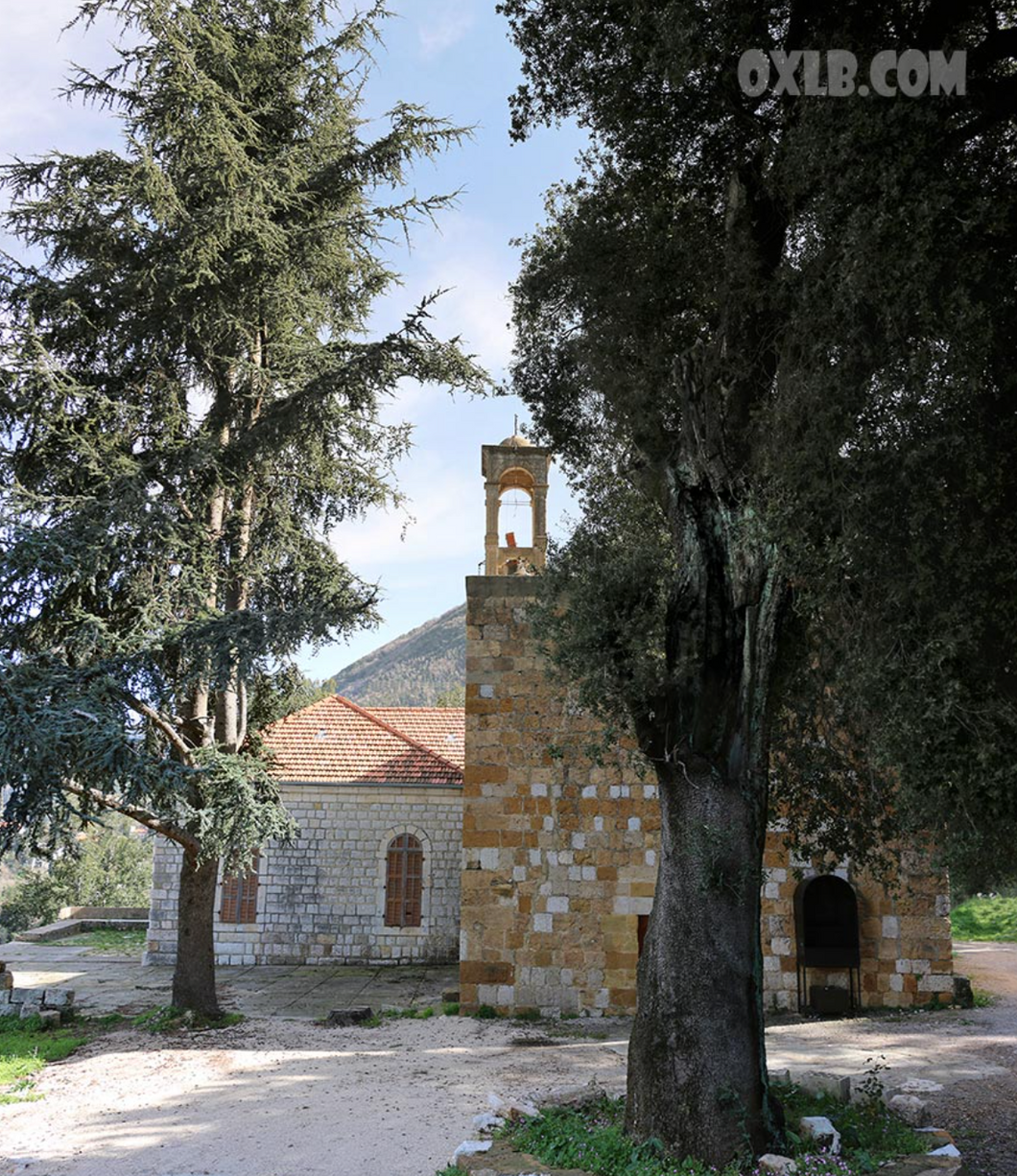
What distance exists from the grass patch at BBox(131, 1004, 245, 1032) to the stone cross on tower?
24.0 feet

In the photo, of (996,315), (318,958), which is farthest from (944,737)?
(318,958)

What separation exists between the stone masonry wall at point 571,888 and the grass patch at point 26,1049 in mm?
4948

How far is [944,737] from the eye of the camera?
5684mm

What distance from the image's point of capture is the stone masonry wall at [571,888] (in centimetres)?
1325

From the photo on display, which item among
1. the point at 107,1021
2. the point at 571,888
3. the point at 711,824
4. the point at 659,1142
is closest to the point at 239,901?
the point at 107,1021

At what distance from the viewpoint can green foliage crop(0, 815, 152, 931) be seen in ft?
93.9

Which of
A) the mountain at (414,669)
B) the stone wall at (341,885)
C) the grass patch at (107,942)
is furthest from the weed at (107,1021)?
the mountain at (414,669)

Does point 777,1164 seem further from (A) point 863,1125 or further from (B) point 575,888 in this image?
(B) point 575,888

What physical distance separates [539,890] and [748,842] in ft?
22.1

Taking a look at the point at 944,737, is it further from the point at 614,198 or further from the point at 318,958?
the point at 318,958

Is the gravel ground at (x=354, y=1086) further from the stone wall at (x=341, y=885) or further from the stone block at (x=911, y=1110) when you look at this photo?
the stone wall at (x=341, y=885)

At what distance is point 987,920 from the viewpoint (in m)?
24.6

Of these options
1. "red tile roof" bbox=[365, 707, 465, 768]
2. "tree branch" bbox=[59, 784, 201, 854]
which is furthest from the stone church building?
"red tile roof" bbox=[365, 707, 465, 768]

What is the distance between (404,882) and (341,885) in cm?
122
